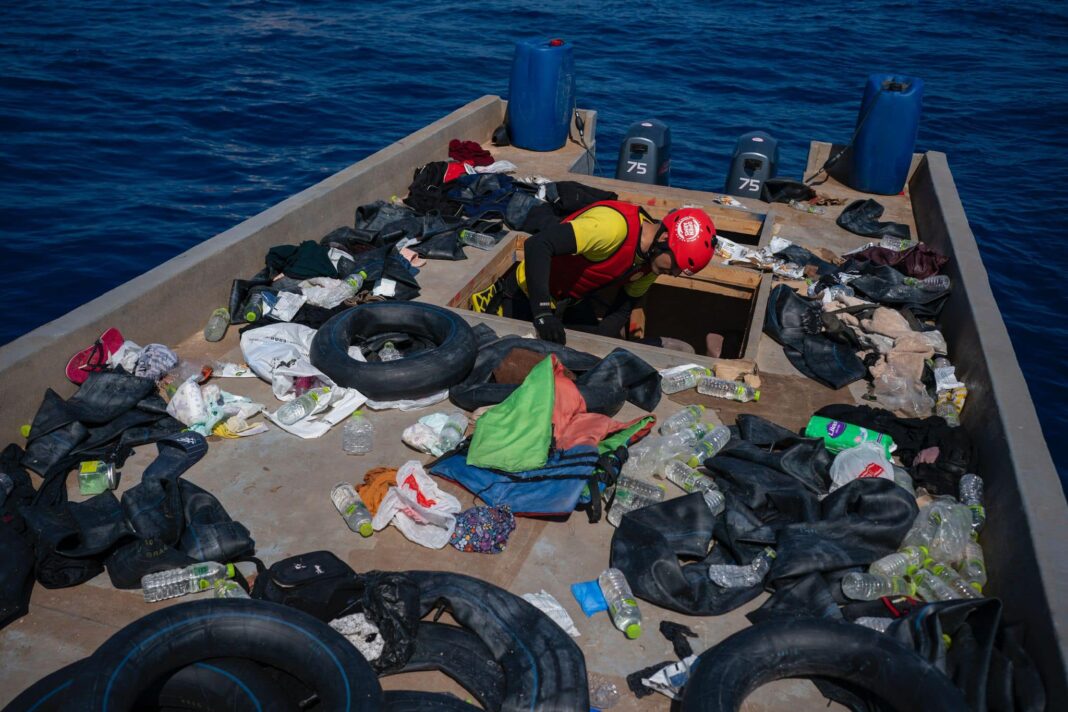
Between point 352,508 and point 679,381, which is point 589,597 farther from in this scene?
point 679,381

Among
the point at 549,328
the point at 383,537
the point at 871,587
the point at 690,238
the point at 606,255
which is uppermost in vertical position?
the point at 690,238

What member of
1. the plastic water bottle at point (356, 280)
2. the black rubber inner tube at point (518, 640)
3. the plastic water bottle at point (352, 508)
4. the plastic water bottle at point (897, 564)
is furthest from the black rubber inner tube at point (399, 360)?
the plastic water bottle at point (897, 564)

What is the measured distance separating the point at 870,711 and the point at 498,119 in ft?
31.0

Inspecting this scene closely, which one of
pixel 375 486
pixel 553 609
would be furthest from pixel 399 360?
pixel 553 609

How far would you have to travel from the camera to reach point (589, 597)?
4449 millimetres

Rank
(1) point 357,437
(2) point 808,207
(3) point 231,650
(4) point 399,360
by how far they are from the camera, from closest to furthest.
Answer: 1. (3) point 231,650
2. (1) point 357,437
3. (4) point 399,360
4. (2) point 808,207

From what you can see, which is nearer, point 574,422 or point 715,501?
point 715,501

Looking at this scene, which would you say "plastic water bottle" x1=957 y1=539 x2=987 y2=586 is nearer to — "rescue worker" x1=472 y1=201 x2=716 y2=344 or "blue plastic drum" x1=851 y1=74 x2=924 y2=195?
"rescue worker" x1=472 y1=201 x2=716 y2=344

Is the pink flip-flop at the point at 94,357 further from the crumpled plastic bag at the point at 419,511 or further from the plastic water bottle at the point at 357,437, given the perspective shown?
the crumpled plastic bag at the point at 419,511

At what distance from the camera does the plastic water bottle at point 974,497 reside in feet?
16.8

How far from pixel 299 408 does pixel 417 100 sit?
15.6 m

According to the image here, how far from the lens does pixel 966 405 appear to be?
6.16 meters

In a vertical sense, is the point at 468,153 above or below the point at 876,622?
above

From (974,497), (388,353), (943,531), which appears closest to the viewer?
(943,531)
